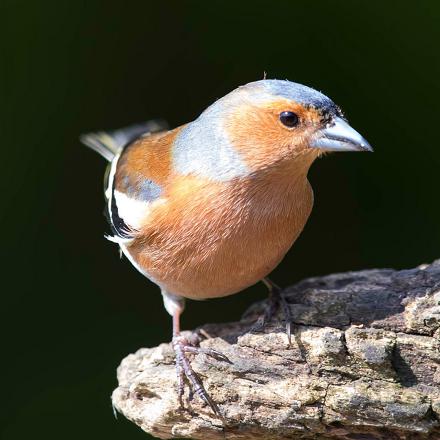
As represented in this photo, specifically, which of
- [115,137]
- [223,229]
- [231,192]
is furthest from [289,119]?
[115,137]

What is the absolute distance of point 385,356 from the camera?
7.84 ft

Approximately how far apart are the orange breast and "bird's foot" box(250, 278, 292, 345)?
0.12m

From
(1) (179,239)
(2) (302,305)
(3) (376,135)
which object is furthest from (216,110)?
(3) (376,135)

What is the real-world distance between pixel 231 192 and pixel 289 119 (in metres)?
0.32

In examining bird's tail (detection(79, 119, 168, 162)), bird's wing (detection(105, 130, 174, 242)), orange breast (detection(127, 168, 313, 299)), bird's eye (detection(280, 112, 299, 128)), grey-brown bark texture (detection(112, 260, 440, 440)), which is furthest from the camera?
bird's tail (detection(79, 119, 168, 162))

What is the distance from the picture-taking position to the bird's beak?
8.14ft

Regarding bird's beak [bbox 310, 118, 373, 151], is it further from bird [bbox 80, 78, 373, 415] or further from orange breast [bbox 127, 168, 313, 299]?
orange breast [bbox 127, 168, 313, 299]

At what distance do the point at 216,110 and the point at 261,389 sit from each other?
3.25ft

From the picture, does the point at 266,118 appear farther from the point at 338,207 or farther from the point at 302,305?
the point at 338,207

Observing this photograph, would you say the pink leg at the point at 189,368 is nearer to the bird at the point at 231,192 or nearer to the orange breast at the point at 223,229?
the bird at the point at 231,192

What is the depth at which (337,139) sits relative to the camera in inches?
98.3

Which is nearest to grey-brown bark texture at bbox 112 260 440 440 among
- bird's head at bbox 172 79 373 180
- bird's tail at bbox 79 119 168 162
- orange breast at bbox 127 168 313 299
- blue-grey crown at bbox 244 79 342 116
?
orange breast at bbox 127 168 313 299

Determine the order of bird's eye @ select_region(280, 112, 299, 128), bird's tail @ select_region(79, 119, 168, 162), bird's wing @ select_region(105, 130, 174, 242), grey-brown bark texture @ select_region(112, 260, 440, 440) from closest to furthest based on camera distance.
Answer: grey-brown bark texture @ select_region(112, 260, 440, 440) < bird's eye @ select_region(280, 112, 299, 128) < bird's wing @ select_region(105, 130, 174, 242) < bird's tail @ select_region(79, 119, 168, 162)

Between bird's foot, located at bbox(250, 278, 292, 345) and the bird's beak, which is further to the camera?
bird's foot, located at bbox(250, 278, 292, 345)
